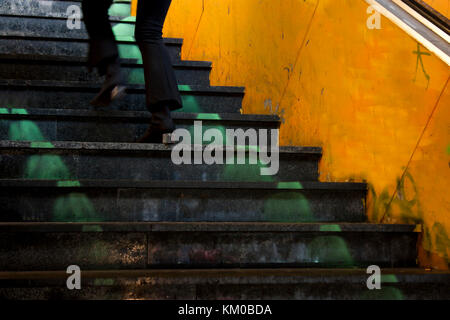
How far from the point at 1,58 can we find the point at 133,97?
0.69 m

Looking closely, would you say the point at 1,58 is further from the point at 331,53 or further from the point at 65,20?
the point at 331,53

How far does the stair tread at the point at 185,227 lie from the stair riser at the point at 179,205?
0.17 meters

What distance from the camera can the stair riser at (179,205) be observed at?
5.08ft

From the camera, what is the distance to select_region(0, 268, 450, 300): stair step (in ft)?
3.73

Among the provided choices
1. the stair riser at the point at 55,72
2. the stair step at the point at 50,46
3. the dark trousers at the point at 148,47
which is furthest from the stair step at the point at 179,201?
the stair step at the point at 50,46

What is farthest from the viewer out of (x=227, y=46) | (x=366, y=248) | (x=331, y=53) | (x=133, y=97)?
(x=227, y=46)

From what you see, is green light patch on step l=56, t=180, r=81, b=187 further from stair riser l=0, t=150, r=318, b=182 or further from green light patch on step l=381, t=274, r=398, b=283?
green light patch on step l=381, t=274, r=398, b=283

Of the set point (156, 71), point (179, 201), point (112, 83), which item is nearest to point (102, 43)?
point (112, 83)

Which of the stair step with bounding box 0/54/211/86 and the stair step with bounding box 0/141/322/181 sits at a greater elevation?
the stair step with bounding box 0/54/211/86

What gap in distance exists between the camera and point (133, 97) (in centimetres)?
234

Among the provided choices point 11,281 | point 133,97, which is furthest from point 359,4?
point 11,281

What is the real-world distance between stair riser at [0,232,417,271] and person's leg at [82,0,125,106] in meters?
0.76

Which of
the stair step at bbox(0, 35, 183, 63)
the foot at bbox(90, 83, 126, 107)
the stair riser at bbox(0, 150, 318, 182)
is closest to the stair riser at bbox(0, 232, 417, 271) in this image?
the stair riser at bbox(0, 150, 318, 182)

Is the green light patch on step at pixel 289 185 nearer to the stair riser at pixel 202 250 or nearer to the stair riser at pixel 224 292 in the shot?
the stair riser at pixel 202 250
